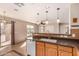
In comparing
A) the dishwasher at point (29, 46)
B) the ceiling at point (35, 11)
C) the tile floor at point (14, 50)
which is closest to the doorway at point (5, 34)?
the tile floor at point (14, 50)

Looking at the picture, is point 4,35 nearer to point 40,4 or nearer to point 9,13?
point 9,13

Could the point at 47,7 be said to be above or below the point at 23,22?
above

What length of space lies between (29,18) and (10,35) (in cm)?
46

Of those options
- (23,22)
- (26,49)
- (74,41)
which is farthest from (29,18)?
(74,41)

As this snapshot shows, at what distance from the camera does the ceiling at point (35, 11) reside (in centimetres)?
202

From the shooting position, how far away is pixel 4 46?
2020mm

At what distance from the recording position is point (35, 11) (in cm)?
209

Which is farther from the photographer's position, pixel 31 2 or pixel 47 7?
pixel 47 7

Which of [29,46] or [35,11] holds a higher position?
[35,11]

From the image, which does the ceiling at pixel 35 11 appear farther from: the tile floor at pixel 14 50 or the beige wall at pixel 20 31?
the tile floor at pixel 14 50

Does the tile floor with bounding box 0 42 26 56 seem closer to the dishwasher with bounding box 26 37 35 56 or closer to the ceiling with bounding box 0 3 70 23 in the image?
the dishwasher with bounding box 26 37 35 56

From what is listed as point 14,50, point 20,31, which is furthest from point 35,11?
point 14,50

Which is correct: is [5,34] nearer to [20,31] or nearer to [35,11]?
[20,31]

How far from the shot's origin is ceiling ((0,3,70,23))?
2.02 meters
